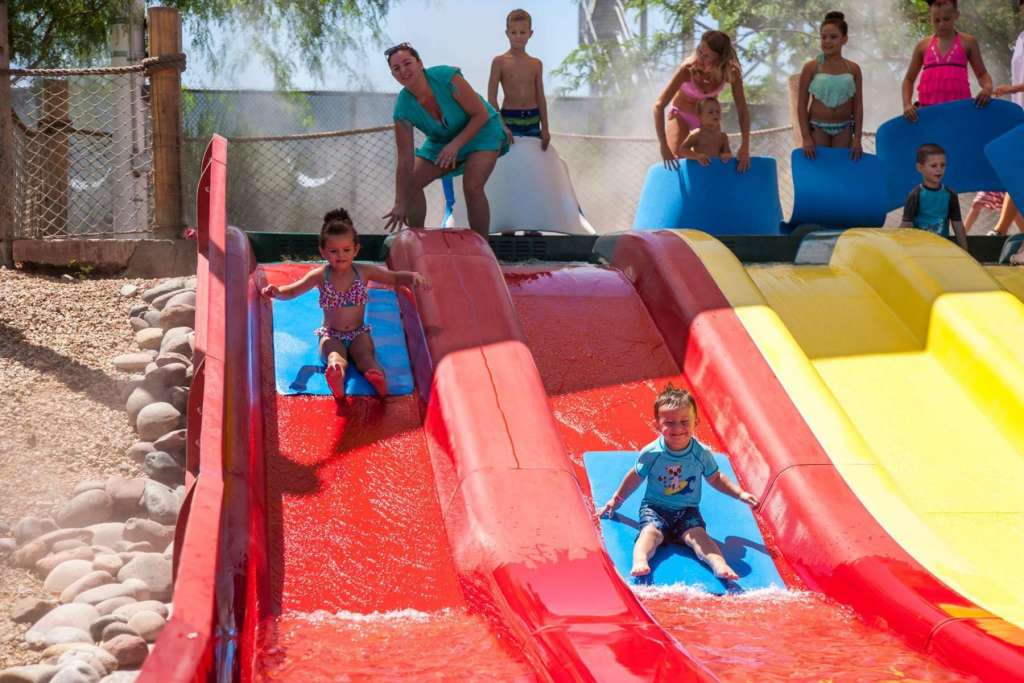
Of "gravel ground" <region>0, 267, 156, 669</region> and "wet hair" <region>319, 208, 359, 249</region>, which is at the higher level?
"wet hair" <region>319, 208, 359, 249</region>

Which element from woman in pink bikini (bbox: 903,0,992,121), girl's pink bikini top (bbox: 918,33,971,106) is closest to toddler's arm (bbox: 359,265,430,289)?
woman in pink bikini (bbox: 903,0,992,121)

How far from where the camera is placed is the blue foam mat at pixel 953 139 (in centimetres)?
704

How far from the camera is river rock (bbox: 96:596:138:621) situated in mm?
3709

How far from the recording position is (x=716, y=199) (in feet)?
21.3

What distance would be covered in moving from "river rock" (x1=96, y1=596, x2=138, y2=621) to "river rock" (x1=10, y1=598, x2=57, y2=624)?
193 mm

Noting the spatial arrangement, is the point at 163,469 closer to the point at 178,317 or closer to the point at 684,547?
the point at 178,317


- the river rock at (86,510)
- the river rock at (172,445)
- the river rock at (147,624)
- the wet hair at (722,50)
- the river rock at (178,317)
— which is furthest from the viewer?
the wet hair at (722,50)

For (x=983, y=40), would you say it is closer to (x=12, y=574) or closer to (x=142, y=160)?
(x=142, y=160)

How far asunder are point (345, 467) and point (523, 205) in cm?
326

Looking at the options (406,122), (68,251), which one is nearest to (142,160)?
(68,251)

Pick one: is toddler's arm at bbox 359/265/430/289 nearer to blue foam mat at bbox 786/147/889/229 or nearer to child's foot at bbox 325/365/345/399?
child's foot at bbox 325/365/345/399

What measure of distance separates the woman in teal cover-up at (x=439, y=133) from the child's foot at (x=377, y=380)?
3.89 feet

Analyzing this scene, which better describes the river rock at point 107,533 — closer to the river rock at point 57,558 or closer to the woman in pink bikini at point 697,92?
the river rock at point 57,558

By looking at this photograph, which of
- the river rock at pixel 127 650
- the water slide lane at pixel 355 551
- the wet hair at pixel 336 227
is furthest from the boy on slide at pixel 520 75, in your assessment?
the river rock at pixel 127 650
